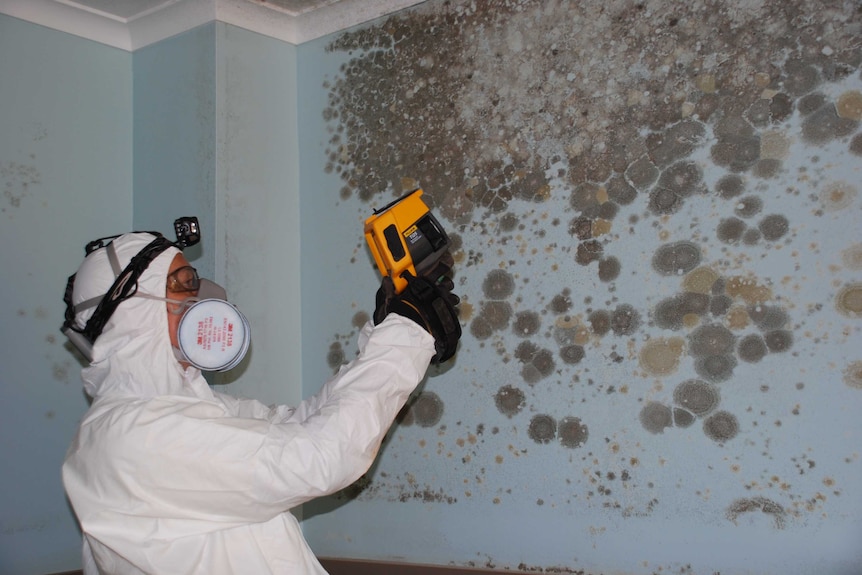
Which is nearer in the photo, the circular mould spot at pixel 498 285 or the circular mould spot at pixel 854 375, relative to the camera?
the circular mould spot at pixel 854 375

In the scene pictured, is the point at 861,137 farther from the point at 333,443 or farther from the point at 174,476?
the point at 174,476

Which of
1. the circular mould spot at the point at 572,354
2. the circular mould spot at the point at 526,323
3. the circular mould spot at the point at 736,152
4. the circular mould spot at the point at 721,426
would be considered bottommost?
the circular mould spot at the point at 721,426

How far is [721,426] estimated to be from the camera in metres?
2.15

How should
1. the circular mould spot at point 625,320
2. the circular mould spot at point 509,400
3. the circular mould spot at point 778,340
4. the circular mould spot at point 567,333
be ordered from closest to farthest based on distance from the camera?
the circular mould spot at point 778,340
the circular mould spot at point 625,320
the circular mould spot at point 567,333
the circular mould spot at point 509,400

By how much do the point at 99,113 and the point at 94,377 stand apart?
1.46 m

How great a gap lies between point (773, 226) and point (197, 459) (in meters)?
1.49

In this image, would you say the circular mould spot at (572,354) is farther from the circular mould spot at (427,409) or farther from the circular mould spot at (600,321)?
the circular mould spot at (427,409)

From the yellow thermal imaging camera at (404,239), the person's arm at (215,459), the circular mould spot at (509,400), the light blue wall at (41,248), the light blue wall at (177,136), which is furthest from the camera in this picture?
the light blue wall at (177,136)

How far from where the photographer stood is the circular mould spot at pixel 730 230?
84.5 inches

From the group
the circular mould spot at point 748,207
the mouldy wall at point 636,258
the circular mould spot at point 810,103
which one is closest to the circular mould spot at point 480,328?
the mouldy wall at point 636,258

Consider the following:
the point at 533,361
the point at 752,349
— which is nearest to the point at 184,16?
the point at 533,361

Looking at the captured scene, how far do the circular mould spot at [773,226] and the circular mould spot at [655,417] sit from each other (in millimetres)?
521

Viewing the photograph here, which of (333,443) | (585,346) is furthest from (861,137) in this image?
(333,443)

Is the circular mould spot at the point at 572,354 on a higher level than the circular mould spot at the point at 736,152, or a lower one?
lower
